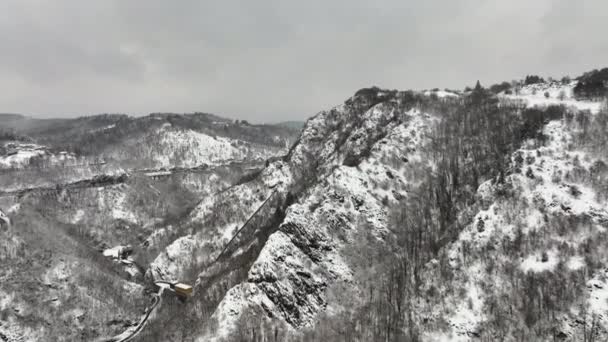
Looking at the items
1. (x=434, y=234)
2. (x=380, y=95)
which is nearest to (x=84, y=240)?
(x=380, y=95)

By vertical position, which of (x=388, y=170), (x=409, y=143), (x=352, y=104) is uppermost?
(x=352, y=104)

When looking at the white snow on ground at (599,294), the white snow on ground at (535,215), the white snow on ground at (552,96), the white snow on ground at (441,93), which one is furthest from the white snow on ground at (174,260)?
the white snow on ground at (552,96)

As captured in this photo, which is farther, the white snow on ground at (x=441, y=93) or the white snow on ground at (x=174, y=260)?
the white snow on ground at (x=174, y=260)

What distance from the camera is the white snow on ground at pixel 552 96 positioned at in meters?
107

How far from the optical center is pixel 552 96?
12225 centimetres

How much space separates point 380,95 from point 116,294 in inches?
5275

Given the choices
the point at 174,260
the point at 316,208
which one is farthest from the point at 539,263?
the point at 174,260

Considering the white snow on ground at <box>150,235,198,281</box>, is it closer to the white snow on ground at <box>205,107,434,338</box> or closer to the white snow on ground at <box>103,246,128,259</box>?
the white snow on ground at <box>103,246,128,259</box>

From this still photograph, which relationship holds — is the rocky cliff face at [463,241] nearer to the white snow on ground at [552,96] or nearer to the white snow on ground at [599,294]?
the white snow on ground at [599,294]

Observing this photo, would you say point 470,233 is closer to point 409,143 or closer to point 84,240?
point 409,143

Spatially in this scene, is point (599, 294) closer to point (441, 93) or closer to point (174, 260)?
point (441, 93)

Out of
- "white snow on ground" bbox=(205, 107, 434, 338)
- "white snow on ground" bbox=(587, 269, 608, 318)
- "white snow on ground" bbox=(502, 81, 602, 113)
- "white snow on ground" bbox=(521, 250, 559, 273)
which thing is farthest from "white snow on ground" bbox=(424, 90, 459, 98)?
"white snow on ground" bbox=(587, 269, 608, 318)

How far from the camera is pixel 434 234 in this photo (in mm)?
92562

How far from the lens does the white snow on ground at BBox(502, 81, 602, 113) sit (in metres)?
107
